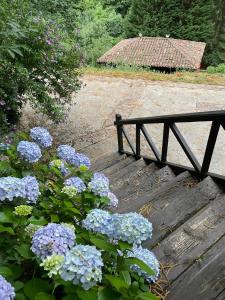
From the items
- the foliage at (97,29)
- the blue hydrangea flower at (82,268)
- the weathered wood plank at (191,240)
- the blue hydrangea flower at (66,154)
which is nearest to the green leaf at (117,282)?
the blue hydrangea flower at (82,268)

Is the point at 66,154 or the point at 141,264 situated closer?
the point at 141,264

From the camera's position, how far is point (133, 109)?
7.85 meters

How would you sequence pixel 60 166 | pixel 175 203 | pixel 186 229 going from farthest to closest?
pixel 175 203
pixel 186 229
pixel 60 166

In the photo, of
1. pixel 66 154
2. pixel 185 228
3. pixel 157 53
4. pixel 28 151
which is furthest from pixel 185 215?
pixel 157 53

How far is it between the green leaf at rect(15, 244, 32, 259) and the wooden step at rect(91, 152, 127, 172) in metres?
3.56

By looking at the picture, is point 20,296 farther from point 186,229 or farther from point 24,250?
point 186,229

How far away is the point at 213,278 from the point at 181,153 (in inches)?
170

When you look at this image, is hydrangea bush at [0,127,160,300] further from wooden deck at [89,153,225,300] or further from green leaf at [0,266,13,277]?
wooden deck at [89,153,225,300]

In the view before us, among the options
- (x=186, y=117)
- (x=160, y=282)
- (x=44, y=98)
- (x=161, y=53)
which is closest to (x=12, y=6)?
(x=44, y=98)

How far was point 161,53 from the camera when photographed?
23328 mm

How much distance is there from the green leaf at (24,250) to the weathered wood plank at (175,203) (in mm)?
1023

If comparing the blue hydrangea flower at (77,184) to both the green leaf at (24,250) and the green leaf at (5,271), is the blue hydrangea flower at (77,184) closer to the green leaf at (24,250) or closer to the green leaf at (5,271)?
the green leaf at (24,250)

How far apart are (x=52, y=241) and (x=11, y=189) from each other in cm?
36

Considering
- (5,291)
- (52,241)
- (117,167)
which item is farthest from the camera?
(117,167)
